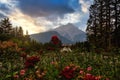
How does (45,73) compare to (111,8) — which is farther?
(111,8)

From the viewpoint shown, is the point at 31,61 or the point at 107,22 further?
the point at 107,22

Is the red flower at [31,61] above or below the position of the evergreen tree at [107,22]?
below

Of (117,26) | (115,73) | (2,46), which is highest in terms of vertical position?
(117,26)

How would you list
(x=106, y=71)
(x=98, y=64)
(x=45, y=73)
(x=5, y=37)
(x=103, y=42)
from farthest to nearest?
(x=103, y=42), (x=5, y=37), (x=98, y=64), (x=106, y=71), (x=45, y=73)

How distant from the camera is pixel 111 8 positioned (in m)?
45.7

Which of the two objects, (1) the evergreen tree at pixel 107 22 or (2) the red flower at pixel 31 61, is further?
(1) the evergreen tree at pixel 107 22

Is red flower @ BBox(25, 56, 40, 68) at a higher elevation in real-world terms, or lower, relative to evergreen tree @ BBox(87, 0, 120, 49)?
lower

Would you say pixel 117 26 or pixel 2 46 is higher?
pixel 117 26

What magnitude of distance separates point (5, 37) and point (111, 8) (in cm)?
2215

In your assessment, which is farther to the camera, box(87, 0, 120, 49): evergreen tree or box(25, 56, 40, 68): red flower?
box(87, 0, 120, 49): evergreen tree

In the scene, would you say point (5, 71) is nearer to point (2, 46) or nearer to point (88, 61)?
point (88, 61)

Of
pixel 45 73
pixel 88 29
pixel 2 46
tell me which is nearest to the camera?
pixel 45 73

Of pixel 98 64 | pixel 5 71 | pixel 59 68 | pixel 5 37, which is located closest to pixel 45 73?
pixel 59 68

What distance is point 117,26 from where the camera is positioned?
45375 mm
